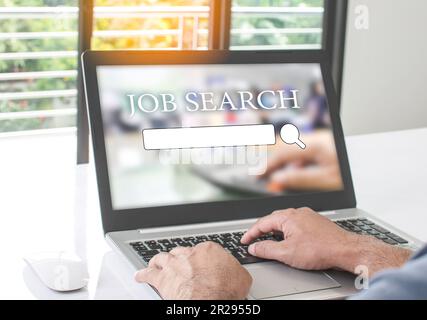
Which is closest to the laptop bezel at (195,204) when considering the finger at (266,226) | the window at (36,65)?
the finger at (266,226)

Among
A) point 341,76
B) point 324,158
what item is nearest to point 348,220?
point 324,158

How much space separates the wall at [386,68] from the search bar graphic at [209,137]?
10.6 ft

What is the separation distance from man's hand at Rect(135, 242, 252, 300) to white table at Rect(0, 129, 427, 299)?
0.14 ft

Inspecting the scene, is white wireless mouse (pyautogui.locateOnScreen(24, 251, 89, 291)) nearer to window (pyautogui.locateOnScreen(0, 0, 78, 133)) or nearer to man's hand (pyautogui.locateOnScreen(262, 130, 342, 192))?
man's hand (pyautogui.locateOnScreen(262, 130, 342, 192))

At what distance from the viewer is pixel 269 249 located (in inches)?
45.4

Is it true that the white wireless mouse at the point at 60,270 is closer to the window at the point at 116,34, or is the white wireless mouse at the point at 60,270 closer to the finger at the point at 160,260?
the finger at the point at 160,260

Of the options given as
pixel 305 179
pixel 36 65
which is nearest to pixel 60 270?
pixel 305 179

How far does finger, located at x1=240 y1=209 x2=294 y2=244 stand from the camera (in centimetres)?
121

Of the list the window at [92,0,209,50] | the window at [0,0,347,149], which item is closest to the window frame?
the window at [0,0,347,149]

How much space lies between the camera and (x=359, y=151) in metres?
1.89

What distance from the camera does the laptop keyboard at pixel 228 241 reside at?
117cm
